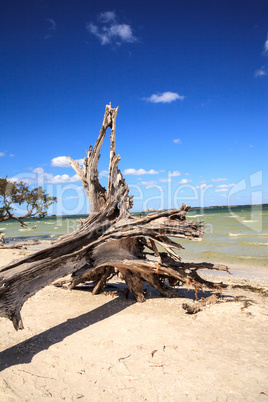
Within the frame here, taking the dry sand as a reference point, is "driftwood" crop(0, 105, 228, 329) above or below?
above

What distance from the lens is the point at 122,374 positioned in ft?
10.9

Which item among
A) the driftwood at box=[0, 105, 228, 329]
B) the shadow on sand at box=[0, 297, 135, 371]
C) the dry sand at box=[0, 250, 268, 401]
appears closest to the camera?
the dry sand at box=[0, 250, 268, 401]

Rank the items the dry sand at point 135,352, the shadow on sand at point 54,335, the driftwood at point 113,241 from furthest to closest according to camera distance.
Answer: the driftwood at point 113,241 < the shadow on sand at point 54,335 < the dry sand at point 135,352

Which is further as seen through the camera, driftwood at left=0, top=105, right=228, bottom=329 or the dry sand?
driftwood at left=0, top=105, right=228, bottom=329

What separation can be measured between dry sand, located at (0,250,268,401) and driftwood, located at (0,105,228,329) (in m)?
0.66

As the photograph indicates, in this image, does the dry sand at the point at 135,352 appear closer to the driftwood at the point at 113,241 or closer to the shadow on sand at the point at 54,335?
the shadow on sand at the point at 54,335

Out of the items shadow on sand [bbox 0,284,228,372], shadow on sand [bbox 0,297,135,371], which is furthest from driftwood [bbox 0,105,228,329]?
shadow on sand [bbox 0,297,135,371]

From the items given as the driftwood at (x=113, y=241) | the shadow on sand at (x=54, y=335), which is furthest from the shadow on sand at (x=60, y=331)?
the driftwood at (x=113, y=241)

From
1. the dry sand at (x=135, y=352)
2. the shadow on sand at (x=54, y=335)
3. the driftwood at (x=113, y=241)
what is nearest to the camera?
the dry sand at (x=135, y=352)

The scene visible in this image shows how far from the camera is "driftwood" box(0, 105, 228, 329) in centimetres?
480

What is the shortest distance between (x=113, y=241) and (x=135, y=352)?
7.49 feet

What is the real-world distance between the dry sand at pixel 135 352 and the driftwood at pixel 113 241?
66 centimetres

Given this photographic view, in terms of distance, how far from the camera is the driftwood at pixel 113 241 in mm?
4801

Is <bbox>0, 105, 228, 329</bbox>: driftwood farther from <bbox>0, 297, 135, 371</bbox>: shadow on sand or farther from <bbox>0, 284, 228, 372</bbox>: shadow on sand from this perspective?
<bbox>0, 297, 135, 371</bbox>: shadow on sand
